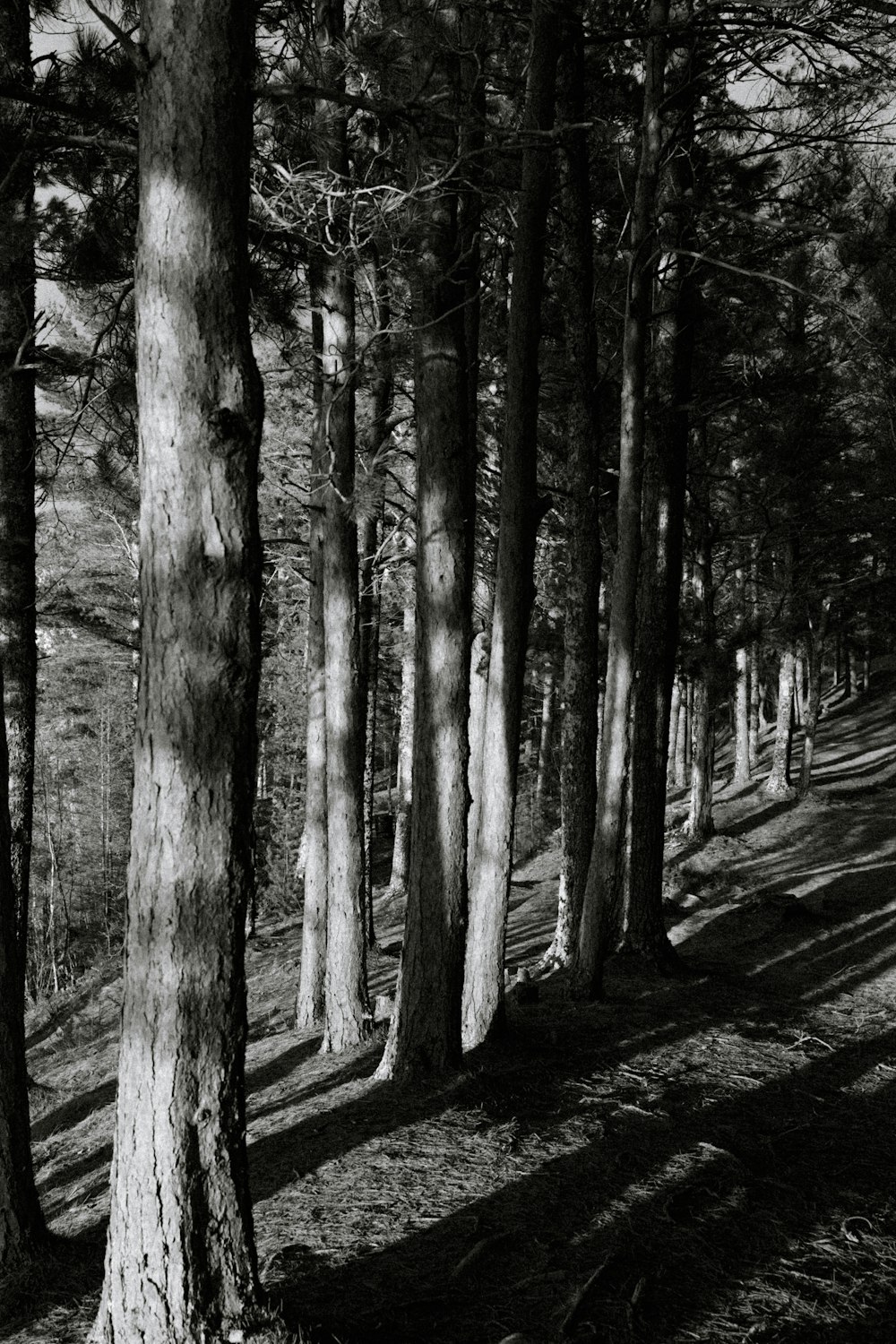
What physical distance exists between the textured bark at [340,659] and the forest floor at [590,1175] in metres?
0.54

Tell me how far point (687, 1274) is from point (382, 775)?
44.8 metres

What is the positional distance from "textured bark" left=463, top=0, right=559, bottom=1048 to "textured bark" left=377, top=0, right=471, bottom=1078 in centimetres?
A: 46

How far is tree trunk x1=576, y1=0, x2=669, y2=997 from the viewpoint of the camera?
8078 mm

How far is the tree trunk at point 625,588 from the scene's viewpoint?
8078 millimetres

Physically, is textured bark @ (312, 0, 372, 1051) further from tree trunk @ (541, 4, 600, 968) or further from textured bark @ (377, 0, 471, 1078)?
tree trunk @ (541, 4, 600, 968)

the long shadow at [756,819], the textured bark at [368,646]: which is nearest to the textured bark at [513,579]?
the textured bark at [368,646]

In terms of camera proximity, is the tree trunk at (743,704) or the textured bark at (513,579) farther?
the tree trunk at (743,704)

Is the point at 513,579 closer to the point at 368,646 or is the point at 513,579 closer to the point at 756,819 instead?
the point at 368,646

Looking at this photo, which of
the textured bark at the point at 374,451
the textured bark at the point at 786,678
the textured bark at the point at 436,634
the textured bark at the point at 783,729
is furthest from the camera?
the textured bark at the point at 783,729

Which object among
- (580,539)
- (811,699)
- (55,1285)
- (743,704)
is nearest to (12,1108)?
(55,1285)

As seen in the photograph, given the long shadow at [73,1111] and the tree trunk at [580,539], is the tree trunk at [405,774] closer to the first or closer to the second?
the long shadow at [73,1111]

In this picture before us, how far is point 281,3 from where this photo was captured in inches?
296

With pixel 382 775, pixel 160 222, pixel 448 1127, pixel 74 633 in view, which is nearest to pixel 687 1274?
pixel 448 1127

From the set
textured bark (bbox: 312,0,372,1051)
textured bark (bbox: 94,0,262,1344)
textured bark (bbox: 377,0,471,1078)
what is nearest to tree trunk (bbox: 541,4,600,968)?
textured bark (bbox: 312,0,372,1051)
